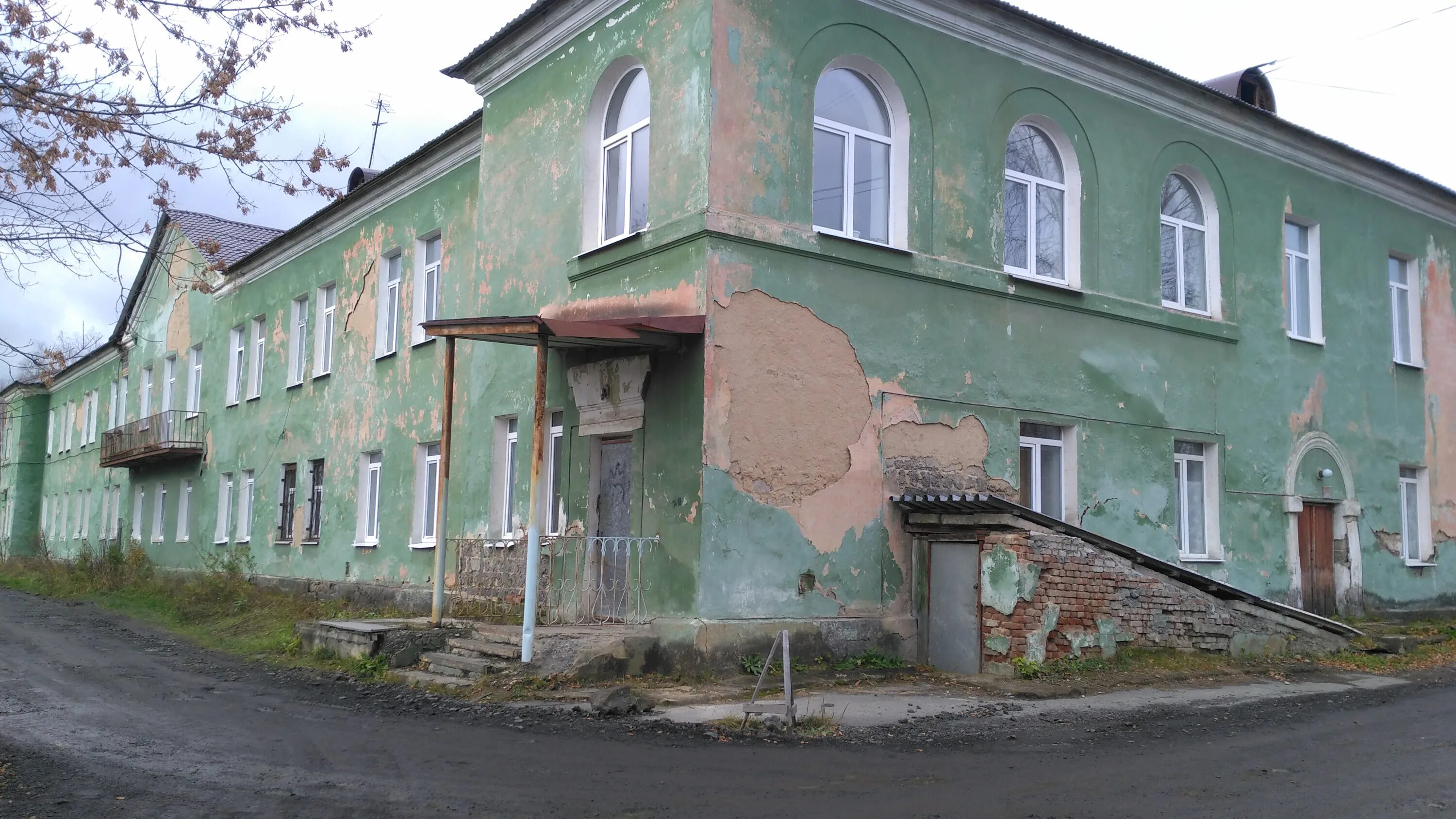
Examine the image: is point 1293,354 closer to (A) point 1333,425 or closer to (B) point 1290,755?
(A) point 1333,425

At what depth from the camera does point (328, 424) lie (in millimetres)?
20109

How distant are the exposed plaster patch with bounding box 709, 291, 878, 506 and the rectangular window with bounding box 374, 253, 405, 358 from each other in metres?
9.03

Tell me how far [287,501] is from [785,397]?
13516 millimetres

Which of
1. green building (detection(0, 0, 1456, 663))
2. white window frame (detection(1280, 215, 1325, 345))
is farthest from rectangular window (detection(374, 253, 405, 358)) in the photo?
white window frame (detection(1280, 215, 1325, 345))

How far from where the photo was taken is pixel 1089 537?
11688 mm

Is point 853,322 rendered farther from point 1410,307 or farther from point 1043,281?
point 1410,307

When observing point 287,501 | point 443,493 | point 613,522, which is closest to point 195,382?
point 287,501

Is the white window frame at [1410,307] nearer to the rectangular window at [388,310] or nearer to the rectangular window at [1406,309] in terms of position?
the rectangular window at [1406,309]

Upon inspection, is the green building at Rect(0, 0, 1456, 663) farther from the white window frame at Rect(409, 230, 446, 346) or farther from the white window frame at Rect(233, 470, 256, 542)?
the white window frame at Rect(233, 470, 256, 542)

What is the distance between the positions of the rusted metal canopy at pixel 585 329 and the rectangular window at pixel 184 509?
1820cm

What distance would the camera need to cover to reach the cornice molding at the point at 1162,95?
12992 mm

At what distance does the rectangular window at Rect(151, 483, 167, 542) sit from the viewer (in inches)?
1113

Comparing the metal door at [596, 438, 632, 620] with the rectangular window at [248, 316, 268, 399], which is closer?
the metal door at [596, 438, 632, 620]

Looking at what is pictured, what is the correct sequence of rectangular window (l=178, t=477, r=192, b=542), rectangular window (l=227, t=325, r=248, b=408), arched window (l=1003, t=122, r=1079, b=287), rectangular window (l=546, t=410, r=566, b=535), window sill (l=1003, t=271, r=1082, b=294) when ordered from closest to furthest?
rectangular window (l=546, t=410, r=566, b=535), window sill (l=1003, t=271, r=1082, b=294), arched window (l=1003, t=122, r=1079, b=287), rectangular window (l=227, t=325, r=248, b=408), rectangular window (l=178, t=477, r=192, b=542)
